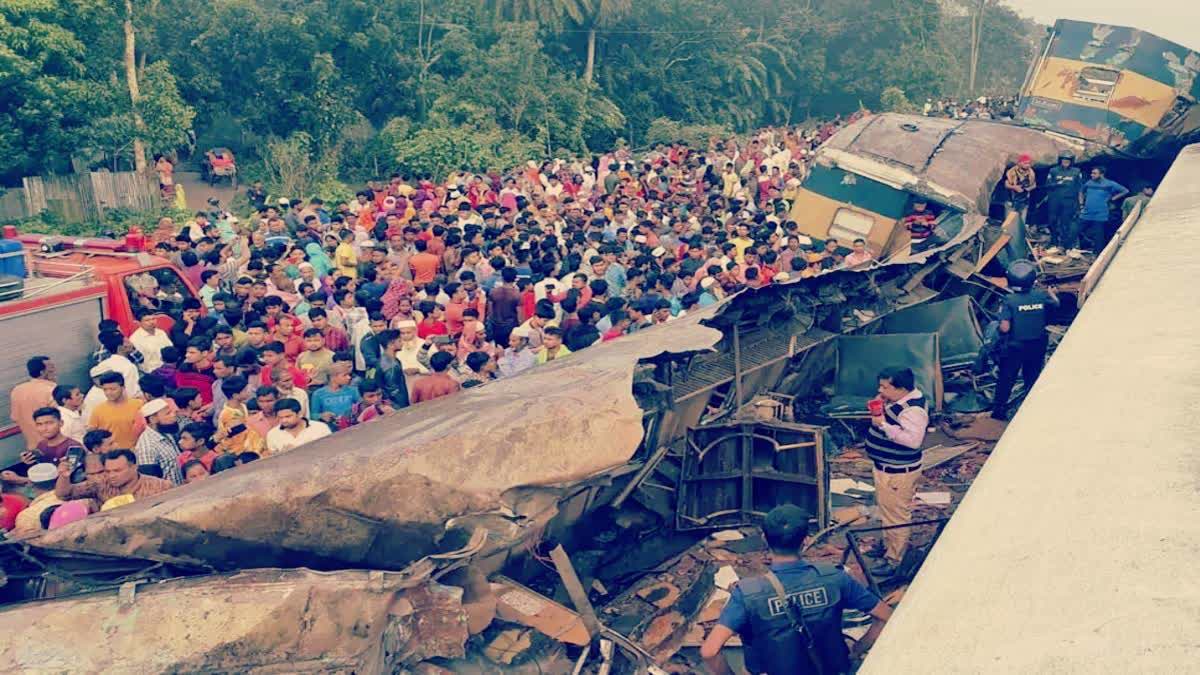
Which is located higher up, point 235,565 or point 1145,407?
point 1145,407

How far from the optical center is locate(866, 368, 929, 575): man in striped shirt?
656cm

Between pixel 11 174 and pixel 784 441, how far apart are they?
64.9 feet

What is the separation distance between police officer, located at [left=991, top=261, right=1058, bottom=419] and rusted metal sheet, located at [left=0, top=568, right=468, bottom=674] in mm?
6459

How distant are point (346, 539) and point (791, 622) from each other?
199cm

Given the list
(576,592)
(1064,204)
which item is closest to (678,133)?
(1064,204)

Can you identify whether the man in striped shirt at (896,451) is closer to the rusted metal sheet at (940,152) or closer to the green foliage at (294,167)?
the rusted metal sheet at (940,152)

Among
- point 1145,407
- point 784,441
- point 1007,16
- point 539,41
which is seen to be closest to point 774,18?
point 539,41

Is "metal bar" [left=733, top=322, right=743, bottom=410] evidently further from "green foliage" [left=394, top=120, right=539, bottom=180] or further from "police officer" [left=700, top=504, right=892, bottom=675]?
"green foliage" [left=394, top=120, right=539, bottom=180]

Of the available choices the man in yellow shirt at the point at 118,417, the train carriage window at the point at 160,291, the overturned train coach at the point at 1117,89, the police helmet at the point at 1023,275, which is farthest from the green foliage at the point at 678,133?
the man in yellow shirt at the point at 118,417

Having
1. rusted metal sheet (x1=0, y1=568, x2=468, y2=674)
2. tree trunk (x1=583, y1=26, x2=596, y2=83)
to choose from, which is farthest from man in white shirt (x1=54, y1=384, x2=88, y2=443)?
tree trunk (x1=583, y1=26, x2=596, y2=83)

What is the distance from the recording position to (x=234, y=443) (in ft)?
21.8

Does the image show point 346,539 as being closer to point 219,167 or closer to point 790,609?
point 790,609

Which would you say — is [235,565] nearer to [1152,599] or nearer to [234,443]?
[234,443]

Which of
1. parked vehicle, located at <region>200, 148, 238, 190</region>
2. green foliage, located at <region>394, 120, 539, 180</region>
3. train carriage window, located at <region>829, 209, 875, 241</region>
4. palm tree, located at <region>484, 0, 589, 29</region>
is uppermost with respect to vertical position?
palm tree, located at <region>484, 0, 589, 29</region>
